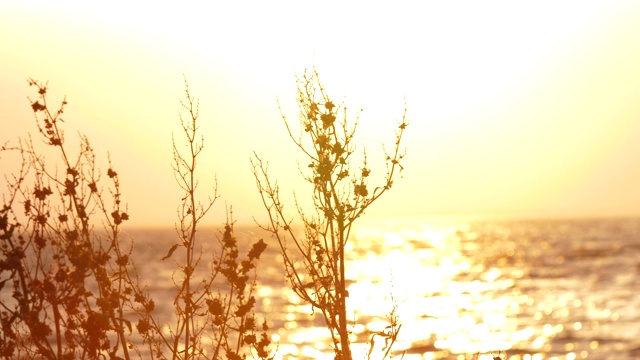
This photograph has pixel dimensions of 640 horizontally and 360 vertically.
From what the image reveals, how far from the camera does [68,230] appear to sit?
28.1ft

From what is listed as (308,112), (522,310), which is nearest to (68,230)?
(308,112)

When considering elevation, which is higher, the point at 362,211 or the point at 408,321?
the point at 362,211

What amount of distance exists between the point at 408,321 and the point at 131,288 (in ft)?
259

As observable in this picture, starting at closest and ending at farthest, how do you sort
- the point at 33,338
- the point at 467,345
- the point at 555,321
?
the point at 33,338, the point at 467,345, the point at 555,321

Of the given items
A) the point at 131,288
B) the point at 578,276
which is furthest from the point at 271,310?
the point at 131,288

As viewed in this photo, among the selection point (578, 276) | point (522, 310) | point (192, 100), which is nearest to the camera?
point (192, 100)

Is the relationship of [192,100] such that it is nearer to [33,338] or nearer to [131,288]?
[131,288]

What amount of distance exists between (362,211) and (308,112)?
104 centimetres

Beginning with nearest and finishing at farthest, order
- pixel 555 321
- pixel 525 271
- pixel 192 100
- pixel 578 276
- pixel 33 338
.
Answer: pixel 33 338 → pixel 192 100 → pixel 555 321 → pixel 578 276 → pixel 525 271

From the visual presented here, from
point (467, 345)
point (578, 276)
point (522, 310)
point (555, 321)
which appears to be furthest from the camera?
point (578, 276)

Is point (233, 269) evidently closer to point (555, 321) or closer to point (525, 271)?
point (555, 321)

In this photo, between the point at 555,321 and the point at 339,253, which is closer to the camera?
the point at 339,253

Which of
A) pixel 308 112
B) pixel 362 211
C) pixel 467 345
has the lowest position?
pixel 467 345

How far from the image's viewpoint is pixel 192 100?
8.90 metres
